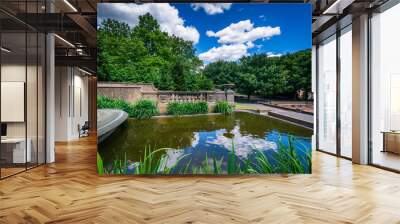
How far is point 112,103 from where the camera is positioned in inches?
241

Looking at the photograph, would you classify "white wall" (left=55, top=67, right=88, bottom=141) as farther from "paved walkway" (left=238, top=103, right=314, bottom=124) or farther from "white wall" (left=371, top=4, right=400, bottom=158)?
"white wall" (left=371, top=4, right=400, bottom=158)

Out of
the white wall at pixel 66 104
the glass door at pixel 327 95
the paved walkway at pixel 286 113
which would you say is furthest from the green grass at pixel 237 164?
the white wall at pixel 66 104

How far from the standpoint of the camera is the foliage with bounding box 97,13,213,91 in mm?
6074

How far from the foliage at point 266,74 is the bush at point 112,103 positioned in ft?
4.89

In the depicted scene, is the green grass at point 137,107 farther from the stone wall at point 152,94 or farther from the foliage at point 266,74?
the foliage at point 266,74

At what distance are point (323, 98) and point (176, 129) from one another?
5.47 metres

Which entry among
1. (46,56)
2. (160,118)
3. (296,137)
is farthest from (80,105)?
(296,137)

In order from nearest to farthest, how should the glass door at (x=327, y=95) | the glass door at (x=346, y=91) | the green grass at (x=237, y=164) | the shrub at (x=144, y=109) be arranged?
the green grass at (x=237, y=164), the shrub at (x=144, y=109), the glass door at (x=346, y=91), the glass door at (x=327, y=95)

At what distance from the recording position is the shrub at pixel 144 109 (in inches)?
243

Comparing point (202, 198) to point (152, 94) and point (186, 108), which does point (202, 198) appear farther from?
point (152, 94)

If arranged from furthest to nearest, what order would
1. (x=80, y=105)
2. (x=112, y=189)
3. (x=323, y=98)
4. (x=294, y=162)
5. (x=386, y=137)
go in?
(x=80, y=105), (x=323, y=98), (x=386, y=137), (x=294, y=162), (x=112, y=189)

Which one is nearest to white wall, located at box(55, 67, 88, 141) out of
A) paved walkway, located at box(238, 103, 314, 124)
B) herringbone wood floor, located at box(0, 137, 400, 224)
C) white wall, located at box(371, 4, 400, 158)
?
herringbone wood floor, located at box(0, 137, 400, 224)

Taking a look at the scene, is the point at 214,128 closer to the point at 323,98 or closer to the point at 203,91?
the point at 203,91

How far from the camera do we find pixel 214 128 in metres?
6.11
